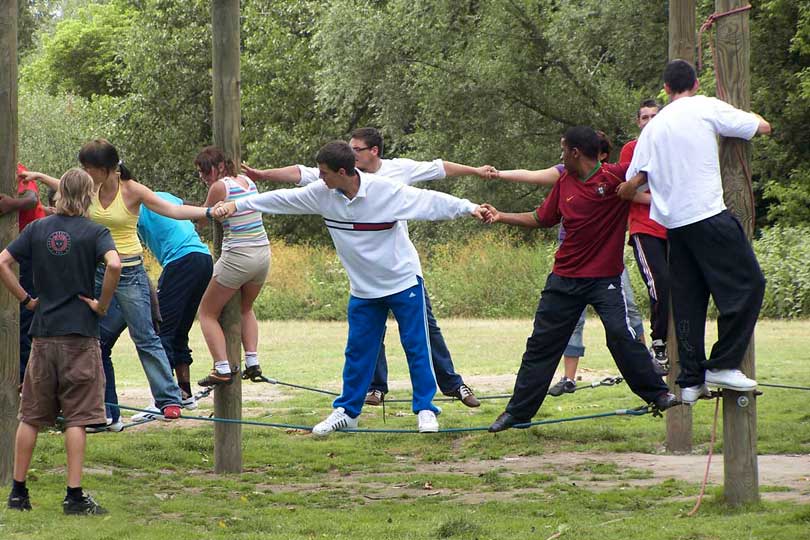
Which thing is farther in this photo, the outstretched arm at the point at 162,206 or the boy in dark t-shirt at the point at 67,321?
the outstretched arm at the point at 162,206

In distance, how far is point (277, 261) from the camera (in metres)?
30.4

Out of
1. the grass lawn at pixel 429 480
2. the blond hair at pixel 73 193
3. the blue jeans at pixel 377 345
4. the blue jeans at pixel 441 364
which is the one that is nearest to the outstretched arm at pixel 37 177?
the blond hair at pixel 73 193

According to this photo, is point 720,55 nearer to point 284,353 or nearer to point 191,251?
point 191,251

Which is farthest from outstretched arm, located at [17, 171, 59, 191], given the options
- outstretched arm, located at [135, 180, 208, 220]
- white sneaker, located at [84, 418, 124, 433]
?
white sneaker, located at [84, 418, 124, 433]

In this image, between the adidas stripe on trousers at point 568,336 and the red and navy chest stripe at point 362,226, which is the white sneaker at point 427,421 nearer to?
the adidas stripe on trousers at point 568,336

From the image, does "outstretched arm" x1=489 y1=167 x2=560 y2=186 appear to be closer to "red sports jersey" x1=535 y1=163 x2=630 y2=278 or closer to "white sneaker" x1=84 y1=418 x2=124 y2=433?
"red sports jersey" x1=535 y1=163 x2=630 y2=278

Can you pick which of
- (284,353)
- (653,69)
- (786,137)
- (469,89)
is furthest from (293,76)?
(284,353)

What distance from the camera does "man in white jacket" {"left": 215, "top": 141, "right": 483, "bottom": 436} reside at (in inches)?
313

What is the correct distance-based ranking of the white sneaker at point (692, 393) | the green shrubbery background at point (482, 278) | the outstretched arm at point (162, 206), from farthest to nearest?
the green shrubbery background at point (482, 278)
the outstretched arm at point (162, 206)
the white sneaker at point (692, 393)

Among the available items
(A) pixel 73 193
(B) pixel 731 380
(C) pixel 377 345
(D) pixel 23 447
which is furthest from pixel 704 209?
(D) pixel 23 447

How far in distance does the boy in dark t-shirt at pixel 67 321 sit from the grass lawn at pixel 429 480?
0.47 meters

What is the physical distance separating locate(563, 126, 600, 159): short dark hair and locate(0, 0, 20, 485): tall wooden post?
3846 mm

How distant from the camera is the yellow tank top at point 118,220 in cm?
851

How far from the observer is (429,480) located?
9.14 metres
